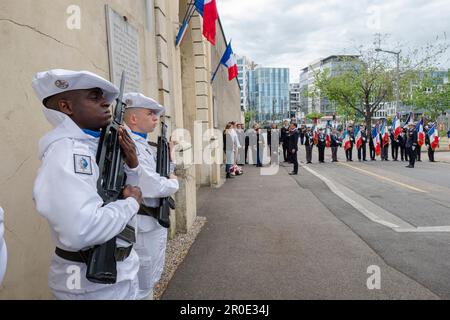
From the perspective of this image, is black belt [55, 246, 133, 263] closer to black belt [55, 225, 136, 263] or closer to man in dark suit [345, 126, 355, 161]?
black belt [55, 225, 136, 263]

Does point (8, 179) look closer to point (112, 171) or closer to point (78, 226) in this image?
point (112, 171)

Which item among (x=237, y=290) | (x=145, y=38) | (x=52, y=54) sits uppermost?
(x=145, y=38)

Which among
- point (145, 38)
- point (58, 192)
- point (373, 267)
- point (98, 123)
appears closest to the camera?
point (58, 192)

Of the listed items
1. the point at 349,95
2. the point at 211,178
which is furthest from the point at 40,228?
the point at 349,95

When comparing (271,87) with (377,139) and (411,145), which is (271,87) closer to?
(377,139)

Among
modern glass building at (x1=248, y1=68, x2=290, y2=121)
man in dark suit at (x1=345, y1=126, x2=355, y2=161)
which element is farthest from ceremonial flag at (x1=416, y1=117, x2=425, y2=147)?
modern glass building at (x1=248, y1=68, x2=290, y2=121)

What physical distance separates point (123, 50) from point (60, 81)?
2.68 m

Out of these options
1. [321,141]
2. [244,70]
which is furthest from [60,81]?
[244,70]

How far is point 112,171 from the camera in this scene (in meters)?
1.95

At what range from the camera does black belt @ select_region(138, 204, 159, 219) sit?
293 cm

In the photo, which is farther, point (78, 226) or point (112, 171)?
point (112, 171)

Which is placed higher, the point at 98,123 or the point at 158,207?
the point at 98,123

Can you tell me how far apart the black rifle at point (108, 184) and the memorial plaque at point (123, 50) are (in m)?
1.93

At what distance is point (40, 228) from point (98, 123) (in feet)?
3.71
